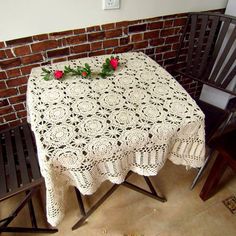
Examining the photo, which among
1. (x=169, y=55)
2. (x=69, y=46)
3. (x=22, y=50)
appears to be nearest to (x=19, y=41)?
(x=22, y=50)

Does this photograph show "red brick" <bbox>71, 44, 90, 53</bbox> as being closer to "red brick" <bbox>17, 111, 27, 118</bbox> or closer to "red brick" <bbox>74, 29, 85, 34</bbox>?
"red brick" <bbox>74, 29, 85, 34</bbox>

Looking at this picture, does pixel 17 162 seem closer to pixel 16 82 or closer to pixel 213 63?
pixel 16 82

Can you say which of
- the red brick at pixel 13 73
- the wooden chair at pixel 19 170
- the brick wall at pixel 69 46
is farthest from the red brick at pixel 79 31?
the wooden chair at pixel 19 170

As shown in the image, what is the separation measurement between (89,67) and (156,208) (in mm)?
996

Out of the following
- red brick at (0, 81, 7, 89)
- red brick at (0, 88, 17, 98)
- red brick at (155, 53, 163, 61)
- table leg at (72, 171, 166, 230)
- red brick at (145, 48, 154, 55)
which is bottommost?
table leg at (72, 171, 166, 230)

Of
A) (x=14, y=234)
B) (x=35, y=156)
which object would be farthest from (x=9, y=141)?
(x=14, y=234)

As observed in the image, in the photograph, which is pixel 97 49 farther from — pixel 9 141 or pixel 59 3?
pixel 9 141

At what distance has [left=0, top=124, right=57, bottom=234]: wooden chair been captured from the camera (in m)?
1.07

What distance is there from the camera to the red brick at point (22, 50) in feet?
4.19

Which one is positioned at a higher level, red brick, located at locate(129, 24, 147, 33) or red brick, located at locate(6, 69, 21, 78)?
red brick, located at locate(129, 24, 147, 33)

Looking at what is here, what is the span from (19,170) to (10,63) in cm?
61

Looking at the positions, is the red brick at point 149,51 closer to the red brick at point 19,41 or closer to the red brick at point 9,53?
the red brick at point 19,41

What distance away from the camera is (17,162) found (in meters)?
1.21

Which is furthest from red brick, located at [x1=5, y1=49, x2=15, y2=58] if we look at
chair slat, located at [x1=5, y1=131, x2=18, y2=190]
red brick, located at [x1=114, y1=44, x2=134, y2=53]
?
red brick, located at [x1=114, y1=44, x2=134, y2=53]
